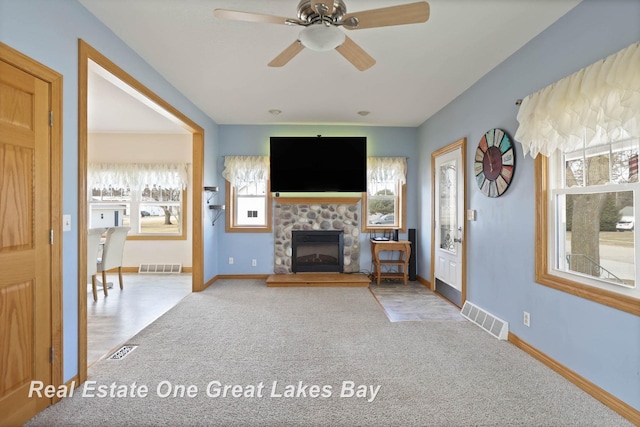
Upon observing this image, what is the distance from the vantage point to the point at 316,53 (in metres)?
2.97

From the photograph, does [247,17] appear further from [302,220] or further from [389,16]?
[302,220]

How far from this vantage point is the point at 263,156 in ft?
18.1

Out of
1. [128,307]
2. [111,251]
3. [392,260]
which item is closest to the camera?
[128,307]

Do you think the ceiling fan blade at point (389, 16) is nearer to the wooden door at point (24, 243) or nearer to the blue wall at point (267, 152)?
the wooden door at point (24, 243)

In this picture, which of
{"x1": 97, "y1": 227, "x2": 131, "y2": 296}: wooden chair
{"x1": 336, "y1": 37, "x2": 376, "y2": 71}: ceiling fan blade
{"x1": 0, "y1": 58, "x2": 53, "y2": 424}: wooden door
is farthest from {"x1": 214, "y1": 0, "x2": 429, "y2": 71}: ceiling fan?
{"x1": 97, "y1": 227, "x2": 131, "y2": 296}: wooden chair

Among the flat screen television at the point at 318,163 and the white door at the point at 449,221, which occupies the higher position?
the flat screen television at the point at 318,163

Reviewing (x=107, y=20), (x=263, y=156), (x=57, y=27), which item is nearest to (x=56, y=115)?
(x=57, y=27)

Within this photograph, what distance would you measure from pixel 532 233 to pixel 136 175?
20.5 ft

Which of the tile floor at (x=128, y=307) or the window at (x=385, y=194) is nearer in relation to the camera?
the tile floor at (x=128, y=307)

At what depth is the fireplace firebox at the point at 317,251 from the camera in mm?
5562

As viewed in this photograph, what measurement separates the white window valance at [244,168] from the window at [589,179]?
3.84m

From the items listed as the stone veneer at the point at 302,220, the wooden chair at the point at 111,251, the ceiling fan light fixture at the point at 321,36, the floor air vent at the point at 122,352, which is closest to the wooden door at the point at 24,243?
the floor air vent at the point at 122,352

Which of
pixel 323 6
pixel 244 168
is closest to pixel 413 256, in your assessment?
pixel 244 168

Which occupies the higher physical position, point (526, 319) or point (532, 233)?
point (532, 233)
